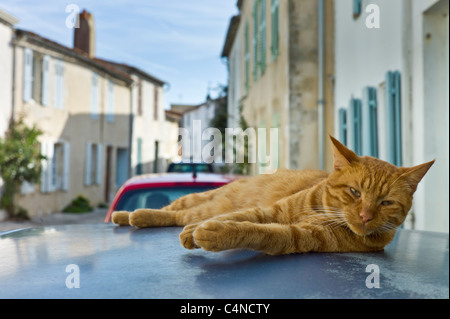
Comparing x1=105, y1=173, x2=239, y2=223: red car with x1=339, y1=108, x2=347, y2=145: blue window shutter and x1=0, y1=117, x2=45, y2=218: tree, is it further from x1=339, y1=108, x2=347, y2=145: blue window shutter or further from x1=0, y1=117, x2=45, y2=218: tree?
x1=0, y1=117, x2=45, y2=218: tree

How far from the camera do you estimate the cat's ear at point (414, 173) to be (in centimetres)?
214

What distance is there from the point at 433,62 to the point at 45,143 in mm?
13988

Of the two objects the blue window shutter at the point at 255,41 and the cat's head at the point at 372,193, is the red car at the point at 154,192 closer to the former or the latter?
the cat's head at the point at 372,193

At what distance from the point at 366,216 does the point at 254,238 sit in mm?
464

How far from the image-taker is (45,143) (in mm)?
17438

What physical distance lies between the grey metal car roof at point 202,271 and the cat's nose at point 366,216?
13 cm

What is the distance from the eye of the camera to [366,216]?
2.11 meters

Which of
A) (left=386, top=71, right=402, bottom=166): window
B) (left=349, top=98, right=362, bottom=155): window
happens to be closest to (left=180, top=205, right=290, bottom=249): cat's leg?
(left=386, top=71, right=402, bottom=166): window

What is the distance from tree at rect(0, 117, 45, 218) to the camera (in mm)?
14781

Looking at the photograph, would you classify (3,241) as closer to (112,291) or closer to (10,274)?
(10,274)

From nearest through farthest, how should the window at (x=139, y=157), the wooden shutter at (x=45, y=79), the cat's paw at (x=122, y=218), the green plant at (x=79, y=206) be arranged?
the cat's paw at (x=122, y=218) < the wooden shutter at (x=45, y=79) < the green plant at (x=79, y=206) < the window at (x=139, y=157)

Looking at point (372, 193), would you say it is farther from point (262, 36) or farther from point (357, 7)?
point (262, 36)

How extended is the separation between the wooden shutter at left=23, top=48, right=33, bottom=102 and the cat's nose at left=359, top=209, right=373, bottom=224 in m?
15.5

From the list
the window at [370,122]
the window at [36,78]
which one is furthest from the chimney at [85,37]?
the window at [370,122]
